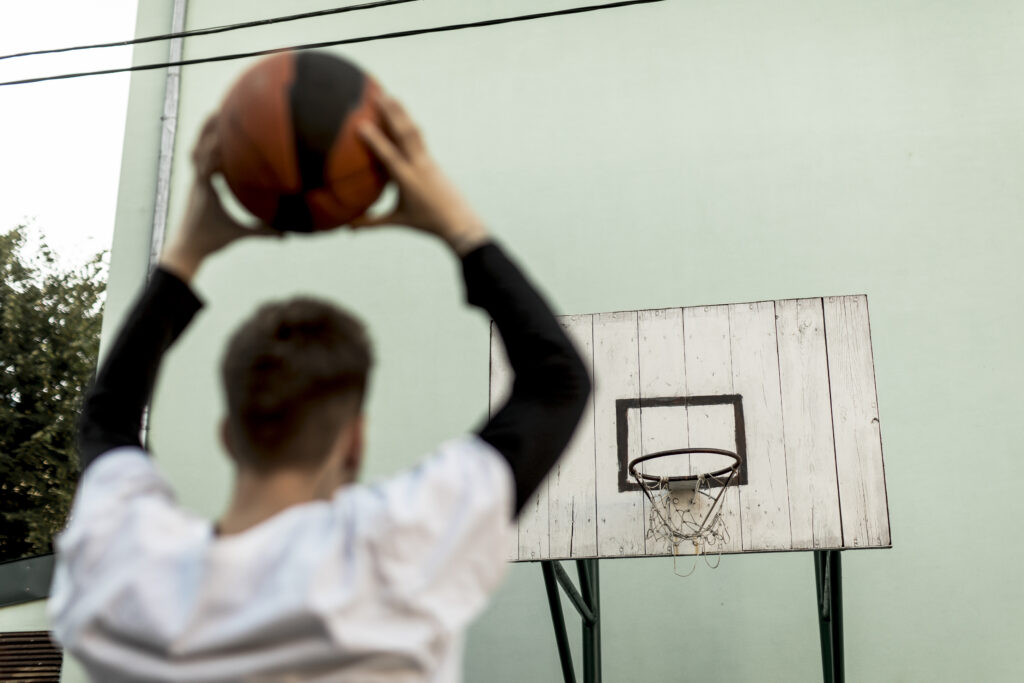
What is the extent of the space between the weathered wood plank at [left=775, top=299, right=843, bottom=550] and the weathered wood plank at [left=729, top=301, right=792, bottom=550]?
1.4 inches

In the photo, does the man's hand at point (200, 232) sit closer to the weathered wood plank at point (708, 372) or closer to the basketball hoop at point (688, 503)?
the basketball hoop at point (688, 503)

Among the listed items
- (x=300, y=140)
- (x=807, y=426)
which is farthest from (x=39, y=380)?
(x=300, y=140)

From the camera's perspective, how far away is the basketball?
1327 mm

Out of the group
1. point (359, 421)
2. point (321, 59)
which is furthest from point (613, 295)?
Result: point (359, 421)

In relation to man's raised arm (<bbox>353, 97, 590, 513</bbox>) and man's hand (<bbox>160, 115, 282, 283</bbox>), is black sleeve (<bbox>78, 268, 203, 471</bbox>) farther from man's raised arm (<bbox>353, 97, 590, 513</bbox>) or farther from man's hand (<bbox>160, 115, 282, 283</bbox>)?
man's raised arm (<bbox>353, 97, 590, 513</bbox>)

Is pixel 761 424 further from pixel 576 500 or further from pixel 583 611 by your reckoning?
pixel 583 611

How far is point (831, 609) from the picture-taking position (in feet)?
14.4

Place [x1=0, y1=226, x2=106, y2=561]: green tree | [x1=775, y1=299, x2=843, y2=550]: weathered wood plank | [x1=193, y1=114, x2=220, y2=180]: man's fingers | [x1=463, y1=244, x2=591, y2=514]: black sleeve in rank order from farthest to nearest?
[x1=0, y1=226, x2=106, y2=561]: green tree → [x1=775, y1=299, x2=843, y2=550]: weathered wood plank → [x1=193, y1=114, x2=220, y2=180]: man's fingers → [x1=463, y1=244, x2=591, y2=514]: black sleeve

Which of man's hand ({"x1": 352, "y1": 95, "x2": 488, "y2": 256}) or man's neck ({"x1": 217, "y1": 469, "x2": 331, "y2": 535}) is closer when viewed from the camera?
man's neck ({"x1": 217, "y1": 469, "x2": 331, "y2": 535})

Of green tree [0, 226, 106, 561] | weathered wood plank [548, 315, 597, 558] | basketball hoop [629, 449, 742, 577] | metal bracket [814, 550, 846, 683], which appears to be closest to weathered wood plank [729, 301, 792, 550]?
basketball hoop [629, 449, 742, 577]

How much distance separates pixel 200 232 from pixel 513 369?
1.41 feet

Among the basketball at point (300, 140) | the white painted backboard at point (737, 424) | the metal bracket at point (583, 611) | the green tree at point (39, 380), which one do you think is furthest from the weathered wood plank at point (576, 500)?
the green tree at point (39, 380)

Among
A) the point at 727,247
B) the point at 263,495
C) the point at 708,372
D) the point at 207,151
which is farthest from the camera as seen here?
the point at 727,247

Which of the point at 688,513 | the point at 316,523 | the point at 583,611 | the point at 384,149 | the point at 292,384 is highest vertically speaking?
the point at 384,149
